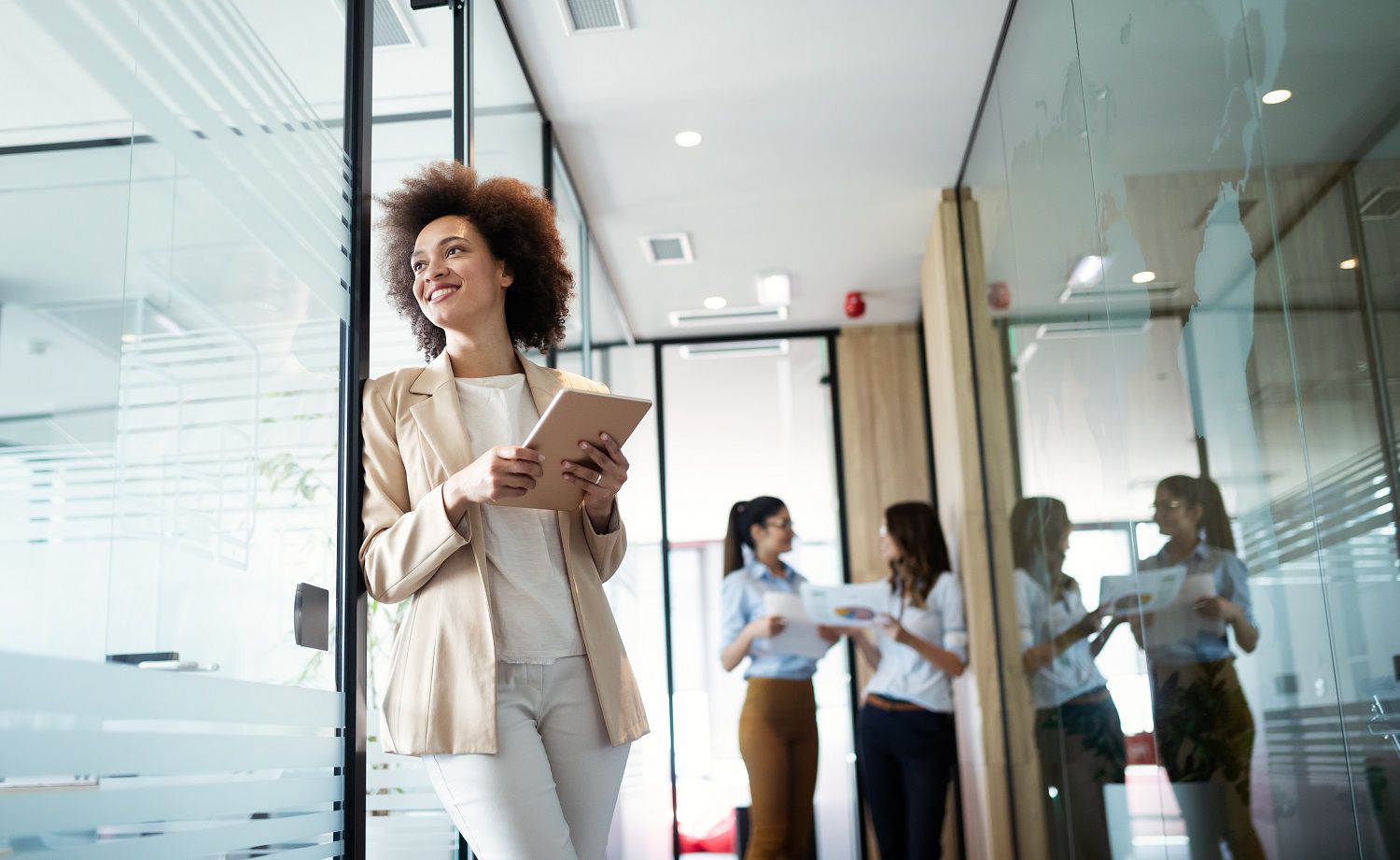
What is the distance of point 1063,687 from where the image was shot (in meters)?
3.13

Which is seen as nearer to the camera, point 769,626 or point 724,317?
point 769,626

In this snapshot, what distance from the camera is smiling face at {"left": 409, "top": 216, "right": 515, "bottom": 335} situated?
1.91m

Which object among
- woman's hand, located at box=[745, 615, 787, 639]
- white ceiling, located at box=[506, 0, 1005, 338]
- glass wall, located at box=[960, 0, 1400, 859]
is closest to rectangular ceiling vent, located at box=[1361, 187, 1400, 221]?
glass wall, located at box=[960, 0, 1400, 859]

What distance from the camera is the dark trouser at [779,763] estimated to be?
14.5 feet

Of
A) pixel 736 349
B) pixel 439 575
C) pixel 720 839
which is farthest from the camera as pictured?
pixel 736 349

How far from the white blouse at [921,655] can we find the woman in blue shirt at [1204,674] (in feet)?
6.64

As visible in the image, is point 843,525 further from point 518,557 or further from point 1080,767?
point 518,557

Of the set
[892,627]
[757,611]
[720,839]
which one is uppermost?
[757,611]

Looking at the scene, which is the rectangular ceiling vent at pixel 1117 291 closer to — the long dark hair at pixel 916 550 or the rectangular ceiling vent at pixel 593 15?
the rectangular ceiling vent at pixel 593 15

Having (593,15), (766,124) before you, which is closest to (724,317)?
(766,124)

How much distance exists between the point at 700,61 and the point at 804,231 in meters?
1.47

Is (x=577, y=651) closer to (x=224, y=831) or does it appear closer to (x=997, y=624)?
A: (x=224, y=831)

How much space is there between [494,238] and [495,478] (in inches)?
25.8

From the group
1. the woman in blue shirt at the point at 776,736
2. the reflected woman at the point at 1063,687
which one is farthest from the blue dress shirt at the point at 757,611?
the reflected woman at the point at 1063,687
